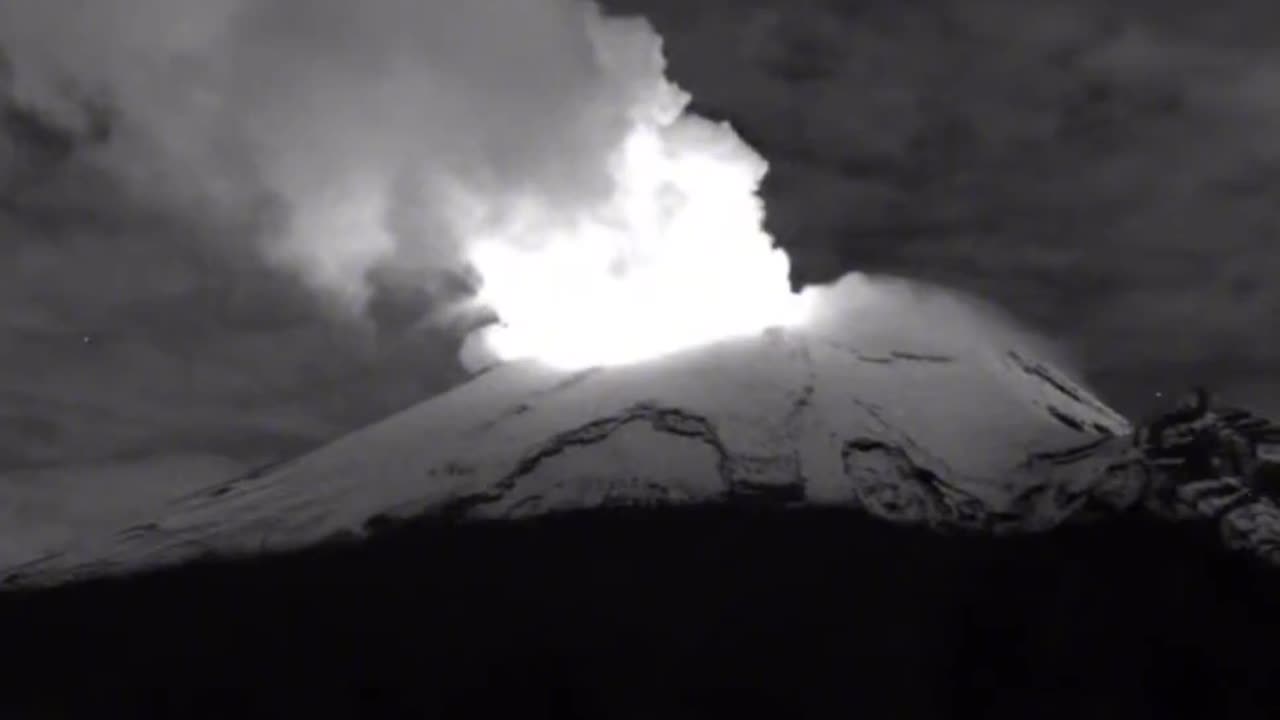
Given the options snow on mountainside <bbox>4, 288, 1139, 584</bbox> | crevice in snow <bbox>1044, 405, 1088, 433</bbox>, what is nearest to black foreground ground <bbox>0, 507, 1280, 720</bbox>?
snow on mountainside <bbox>4, 288, 1139, 584</bbox>

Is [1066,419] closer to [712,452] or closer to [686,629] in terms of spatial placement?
[712,452]

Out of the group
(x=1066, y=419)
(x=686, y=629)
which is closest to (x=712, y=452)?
(x=686, y=629)

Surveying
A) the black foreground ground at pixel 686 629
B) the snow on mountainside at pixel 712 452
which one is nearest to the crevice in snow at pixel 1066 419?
the snow on mountainside at pixel 712 452

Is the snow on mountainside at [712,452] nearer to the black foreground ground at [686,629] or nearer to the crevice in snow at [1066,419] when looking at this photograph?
the crevice in snow at [1066,419]

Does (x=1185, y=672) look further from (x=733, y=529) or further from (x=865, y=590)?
(x=733, y=529)

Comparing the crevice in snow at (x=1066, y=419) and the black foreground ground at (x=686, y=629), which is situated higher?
the crevice in snow at (x=1066, y=419)
